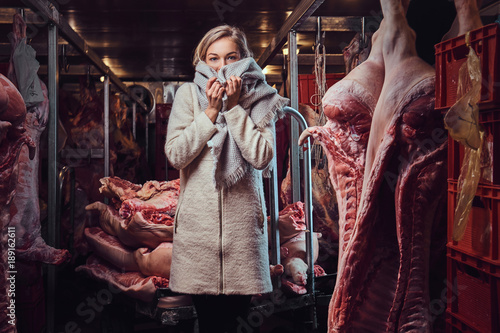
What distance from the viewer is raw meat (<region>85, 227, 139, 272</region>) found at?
380 cm

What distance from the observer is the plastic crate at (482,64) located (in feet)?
4.14

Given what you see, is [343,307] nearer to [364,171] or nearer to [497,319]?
[364,171]

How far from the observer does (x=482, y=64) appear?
1303 millimetres

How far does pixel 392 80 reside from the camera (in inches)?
72.6

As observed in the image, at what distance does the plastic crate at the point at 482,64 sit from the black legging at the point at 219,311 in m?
1.51

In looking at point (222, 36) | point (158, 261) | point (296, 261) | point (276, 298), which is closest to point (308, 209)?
point (296, 261)

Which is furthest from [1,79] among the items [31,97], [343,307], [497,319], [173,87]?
[173,87]

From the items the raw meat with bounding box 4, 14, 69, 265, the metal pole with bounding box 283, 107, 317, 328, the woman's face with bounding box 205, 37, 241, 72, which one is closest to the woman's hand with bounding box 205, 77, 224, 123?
the woman's face with bounding box 205, 37, 241, 72

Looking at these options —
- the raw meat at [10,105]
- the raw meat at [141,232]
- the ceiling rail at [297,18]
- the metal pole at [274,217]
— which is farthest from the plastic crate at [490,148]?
the raw meat at [141,232]

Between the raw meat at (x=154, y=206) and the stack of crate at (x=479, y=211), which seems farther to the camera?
the raw meat at (x=154, y=206)

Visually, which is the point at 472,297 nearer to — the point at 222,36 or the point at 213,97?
the point at 213,97

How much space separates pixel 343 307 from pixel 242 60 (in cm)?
131

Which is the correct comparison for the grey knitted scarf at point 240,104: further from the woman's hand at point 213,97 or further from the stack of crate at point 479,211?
the stack of crate at point 479,211

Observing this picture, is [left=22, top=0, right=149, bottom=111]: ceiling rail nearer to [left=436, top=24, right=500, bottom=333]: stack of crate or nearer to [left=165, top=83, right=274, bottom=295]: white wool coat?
[left=165, top=83, right=274, bottom=295]: white wool coat
